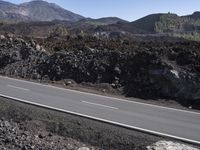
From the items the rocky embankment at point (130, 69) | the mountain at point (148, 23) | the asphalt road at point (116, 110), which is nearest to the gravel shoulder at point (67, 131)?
the asphalt road at point (116, 110)

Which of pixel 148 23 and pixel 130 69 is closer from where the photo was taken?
pixel 130 69

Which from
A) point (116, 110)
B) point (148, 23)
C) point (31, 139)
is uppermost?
point (148, 23)

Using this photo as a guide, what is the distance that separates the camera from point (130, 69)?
970 inches

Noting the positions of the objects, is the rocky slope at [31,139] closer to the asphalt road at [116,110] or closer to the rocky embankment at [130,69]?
the asphalt road at [116,110]

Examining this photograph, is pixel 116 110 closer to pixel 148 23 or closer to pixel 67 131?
pixel 67 131

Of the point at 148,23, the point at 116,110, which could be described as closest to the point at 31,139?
the point at 116,110

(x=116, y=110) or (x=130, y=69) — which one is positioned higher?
(x=130, y=69)

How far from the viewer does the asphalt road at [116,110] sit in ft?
46.4

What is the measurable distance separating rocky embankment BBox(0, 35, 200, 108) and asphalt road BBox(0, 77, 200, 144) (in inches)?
100

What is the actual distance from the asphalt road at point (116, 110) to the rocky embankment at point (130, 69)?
255 cm

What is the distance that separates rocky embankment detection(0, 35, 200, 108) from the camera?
70.7ft

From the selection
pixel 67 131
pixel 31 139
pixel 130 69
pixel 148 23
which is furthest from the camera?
pixel 148 23

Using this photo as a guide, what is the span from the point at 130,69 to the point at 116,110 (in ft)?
25.3

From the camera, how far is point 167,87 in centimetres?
2184
